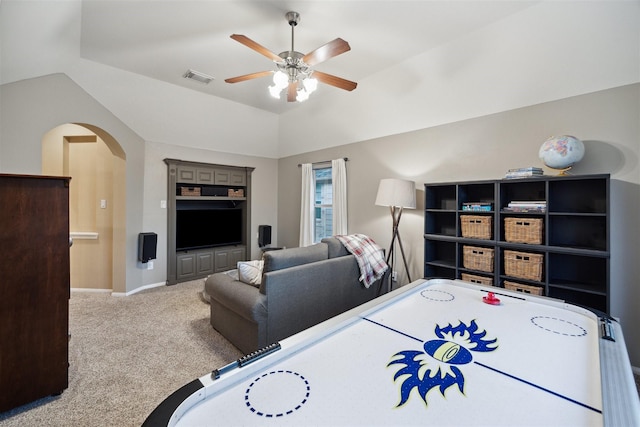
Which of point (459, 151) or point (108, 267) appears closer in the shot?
point (459, 151)

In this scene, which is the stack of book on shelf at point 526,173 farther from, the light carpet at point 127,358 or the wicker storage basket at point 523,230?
the light carpet at point 127,358

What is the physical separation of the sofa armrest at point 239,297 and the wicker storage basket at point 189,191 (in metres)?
2.35

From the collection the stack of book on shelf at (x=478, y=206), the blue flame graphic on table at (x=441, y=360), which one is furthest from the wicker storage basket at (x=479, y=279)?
the blue flame graphic on table at (x=441, y=360)

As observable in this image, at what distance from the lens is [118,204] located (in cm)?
400

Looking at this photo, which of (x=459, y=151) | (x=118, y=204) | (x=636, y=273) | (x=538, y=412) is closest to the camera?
(x=538, y=412)

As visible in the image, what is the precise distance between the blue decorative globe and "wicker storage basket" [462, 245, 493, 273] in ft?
3.11

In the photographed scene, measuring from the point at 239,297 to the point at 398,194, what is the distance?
213 cm

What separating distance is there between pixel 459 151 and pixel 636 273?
6.05 ft

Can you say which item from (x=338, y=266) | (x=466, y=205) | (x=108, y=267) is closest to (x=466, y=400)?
(x=338, y=266)

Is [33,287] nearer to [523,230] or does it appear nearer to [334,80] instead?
[334,80]

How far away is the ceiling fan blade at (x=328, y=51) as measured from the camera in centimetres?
220

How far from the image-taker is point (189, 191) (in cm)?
471

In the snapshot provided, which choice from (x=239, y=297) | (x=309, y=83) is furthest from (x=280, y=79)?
(x=239, y=297)

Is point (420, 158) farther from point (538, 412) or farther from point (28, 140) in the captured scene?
point (28, 140)
